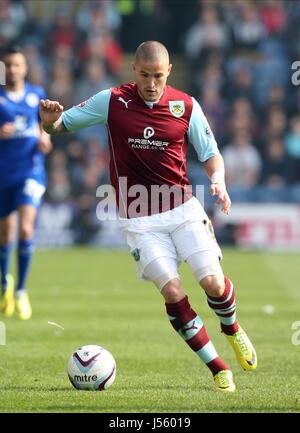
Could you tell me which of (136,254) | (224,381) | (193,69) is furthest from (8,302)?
(193,69)

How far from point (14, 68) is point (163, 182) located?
173 inches

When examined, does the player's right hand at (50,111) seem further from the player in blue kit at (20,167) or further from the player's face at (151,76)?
the player in blue kit at (20,167)

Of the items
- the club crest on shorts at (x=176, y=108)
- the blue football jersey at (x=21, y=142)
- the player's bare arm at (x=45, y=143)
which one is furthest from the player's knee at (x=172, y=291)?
the blue football jersey at (x=21, y=142)

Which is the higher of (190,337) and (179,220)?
(179,220)

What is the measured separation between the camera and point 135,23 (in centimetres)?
2545

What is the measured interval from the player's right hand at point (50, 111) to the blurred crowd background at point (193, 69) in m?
13.4

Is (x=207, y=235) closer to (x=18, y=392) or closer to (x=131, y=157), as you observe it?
(x=131, y=157)

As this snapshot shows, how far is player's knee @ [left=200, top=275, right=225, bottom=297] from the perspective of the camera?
7.38 meters

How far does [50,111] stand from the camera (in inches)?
296

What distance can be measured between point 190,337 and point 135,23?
18835 millimetres

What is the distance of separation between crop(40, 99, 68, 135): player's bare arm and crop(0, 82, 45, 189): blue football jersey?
4.48 metres

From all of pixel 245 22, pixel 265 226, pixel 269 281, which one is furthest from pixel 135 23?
pixel 269 281

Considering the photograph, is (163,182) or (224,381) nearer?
(224,381)

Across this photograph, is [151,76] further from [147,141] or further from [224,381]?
[224,381]
